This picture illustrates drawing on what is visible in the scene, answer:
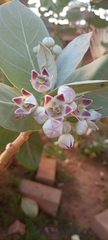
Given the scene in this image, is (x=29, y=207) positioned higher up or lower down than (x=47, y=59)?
lower down

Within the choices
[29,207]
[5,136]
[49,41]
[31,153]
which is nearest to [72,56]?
[49,41]

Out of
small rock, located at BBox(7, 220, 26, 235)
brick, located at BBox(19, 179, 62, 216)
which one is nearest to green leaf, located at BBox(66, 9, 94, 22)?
brick, located at BBox(19, 179, 62, 216)

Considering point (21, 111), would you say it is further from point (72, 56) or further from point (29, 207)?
point (29, 207)

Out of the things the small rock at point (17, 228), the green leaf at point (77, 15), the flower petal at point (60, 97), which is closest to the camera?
the flower petal at point (60, 97)

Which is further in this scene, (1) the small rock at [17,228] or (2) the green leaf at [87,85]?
(1) the small rock at [17,228]

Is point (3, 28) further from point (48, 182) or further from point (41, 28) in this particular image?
point (48, 182)

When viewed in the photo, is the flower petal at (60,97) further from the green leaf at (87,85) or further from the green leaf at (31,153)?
the green leaf at (31,153)

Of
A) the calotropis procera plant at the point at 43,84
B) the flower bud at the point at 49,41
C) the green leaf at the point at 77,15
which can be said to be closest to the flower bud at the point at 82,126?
the calotropis procera plant at the point at 43,84
